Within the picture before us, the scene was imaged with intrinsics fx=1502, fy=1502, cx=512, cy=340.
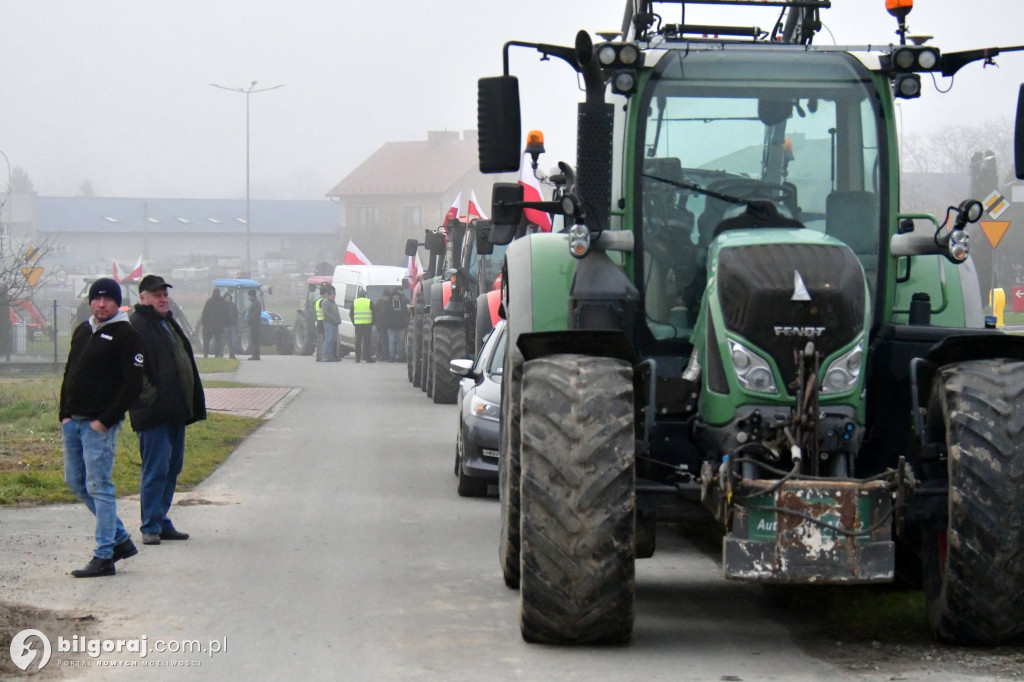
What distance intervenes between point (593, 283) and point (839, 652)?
2.18m

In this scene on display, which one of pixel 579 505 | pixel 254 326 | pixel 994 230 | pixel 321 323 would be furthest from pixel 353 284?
pixel 579 505

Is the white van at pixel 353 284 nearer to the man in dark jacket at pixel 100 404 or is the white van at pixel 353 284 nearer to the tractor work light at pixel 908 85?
the man in dark jacket at pixel 100 404

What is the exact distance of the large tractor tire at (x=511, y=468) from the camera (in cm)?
769

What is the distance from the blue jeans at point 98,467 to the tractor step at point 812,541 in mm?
4218

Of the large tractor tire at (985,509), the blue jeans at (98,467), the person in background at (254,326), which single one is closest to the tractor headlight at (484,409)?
the blue jeans at (98,467)

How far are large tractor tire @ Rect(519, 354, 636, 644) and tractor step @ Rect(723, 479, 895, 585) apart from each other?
50 centimetres

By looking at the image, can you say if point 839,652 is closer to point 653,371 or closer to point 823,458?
point 823,458

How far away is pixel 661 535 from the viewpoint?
10.8 meters

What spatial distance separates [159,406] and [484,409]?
10.7 ft

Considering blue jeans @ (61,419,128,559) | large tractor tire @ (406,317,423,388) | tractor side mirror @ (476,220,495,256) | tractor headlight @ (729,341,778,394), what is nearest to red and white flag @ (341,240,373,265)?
large tractor tire @ (406,317,423,388)

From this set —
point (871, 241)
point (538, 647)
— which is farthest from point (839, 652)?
point (871, 241)

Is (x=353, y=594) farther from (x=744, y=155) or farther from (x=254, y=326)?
(x=254, y=326)

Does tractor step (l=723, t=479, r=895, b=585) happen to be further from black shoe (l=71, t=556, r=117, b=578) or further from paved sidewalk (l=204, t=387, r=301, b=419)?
paved sidewalk (l=204, t=387, r=301, b=419)

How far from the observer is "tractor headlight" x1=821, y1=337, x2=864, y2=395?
6.75 meters
